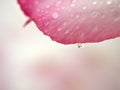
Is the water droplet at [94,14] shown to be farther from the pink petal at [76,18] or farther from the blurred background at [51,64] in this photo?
the blurred background at [51,64]

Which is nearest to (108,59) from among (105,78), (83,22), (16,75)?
(105,78)

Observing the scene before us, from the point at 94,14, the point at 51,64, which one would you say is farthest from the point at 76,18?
the point at 51,64

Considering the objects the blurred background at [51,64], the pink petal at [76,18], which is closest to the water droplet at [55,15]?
the pink petal at [76,18]

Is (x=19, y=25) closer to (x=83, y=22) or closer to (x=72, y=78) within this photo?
(x=72, y=78)

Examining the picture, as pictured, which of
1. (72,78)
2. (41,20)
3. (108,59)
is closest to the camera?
(41,20)

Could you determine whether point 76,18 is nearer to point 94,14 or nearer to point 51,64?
point 94,14

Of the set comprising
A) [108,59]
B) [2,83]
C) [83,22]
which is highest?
[83,22]

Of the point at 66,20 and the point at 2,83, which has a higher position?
the point at 66,20
